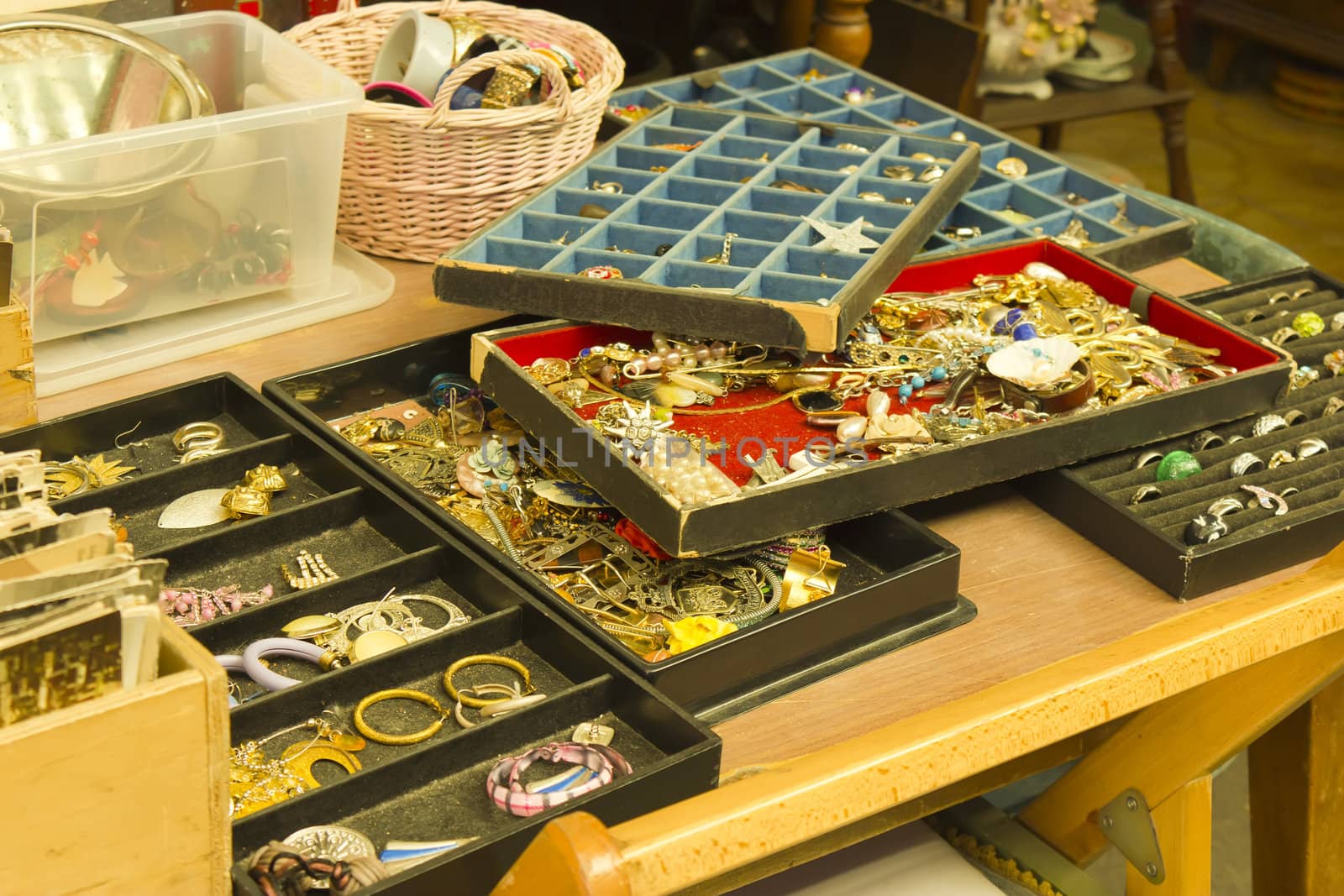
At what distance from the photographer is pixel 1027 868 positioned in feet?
4.40

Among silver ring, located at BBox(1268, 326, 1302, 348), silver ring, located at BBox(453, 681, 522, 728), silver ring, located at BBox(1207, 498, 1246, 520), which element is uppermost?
silver ring, located at BBox(1268, 326, 1302, 348)

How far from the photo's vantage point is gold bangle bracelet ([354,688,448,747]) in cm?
106

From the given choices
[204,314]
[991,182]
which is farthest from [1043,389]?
[204,314]

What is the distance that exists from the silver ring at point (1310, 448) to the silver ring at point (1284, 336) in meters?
0.24

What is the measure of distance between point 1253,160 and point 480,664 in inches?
165

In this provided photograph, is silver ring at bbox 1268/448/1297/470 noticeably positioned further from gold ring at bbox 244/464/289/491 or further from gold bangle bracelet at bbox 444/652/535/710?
gold ring at bbox 244/464/289/491

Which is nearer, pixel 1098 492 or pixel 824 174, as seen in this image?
pixel 1098 492

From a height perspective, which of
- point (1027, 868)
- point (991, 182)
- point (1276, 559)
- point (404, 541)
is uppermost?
point (991, 182)

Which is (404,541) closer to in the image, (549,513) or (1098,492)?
(549,513)

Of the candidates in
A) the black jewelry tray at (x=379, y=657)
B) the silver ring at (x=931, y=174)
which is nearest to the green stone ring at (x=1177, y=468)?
the silver ring at (x=931, y=174)

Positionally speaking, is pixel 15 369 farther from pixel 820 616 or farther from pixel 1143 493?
pixel 1143 493

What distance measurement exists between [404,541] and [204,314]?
0.49m

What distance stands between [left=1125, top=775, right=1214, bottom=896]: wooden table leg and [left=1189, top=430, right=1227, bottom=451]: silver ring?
0.39m

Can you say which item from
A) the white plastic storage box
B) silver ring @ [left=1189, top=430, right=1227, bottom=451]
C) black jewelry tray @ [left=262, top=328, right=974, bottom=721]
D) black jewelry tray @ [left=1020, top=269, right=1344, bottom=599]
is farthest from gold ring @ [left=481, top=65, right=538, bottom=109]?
silver ring @ [left=1189, top=430, right=1227, bottom=451]
